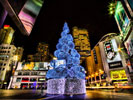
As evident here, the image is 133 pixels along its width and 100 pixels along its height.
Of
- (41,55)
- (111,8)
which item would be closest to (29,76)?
(41,55)

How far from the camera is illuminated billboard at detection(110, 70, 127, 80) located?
3086 cm

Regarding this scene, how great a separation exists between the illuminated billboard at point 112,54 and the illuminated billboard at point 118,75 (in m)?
2.58

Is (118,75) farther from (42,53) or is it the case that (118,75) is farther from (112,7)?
(42,53)

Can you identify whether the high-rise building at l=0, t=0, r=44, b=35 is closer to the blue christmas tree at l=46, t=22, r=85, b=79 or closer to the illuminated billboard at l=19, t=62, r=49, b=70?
the blue christmas tree at l=46, t=22, r=85, b=79

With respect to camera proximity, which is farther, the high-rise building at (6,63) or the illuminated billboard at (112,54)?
the high-rise building at (6,63)

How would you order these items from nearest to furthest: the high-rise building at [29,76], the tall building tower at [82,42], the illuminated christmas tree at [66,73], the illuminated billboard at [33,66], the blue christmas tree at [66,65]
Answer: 1. the illuminated christmas tree at [66,73]
2. the blue christmas tree at [66,65]
3. the high-rise building at [29,76]
4. the tall building tower at [82,42]
5. the illuminated billboard at [33,66]

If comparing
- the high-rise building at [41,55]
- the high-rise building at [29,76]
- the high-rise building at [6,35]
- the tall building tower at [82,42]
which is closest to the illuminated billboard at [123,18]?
the tall building tower at [82,42]

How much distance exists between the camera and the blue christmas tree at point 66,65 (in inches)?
296

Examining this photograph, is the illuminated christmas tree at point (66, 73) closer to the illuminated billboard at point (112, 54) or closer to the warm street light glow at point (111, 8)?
the warm street light glow at point (111, 8)

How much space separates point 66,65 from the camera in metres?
8.31

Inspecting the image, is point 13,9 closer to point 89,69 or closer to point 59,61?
point 59,61

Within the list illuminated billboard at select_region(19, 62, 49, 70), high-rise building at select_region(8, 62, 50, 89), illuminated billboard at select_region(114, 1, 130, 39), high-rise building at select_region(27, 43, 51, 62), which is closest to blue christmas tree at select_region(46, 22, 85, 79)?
illuminated billboard at select_region(114, 1, 130, 39)

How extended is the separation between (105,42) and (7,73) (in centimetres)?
6108

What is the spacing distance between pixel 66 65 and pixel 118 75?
3366cm
